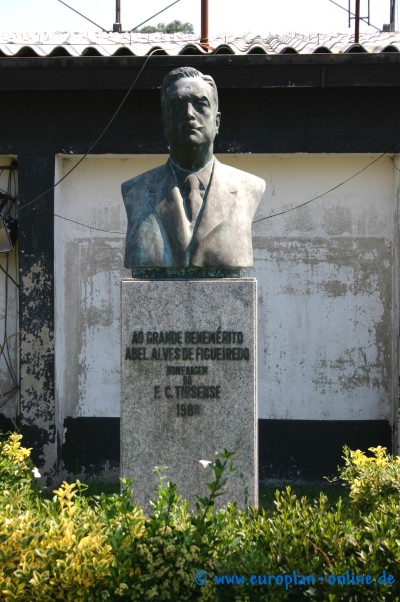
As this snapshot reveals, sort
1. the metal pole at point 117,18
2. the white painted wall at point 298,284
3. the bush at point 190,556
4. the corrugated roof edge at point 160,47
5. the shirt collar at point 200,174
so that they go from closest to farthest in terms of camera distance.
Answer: the bush at point 190,556
the shirt collar at point 200,174
the corrugated roof edge at point 160,47
the white painted wall at point 298,284
the metal pole at point 117,18

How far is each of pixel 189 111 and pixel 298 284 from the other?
13.0ft

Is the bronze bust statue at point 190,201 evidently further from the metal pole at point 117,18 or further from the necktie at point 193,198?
the metal pole at point 117,18

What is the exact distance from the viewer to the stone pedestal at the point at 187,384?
6.41 meters

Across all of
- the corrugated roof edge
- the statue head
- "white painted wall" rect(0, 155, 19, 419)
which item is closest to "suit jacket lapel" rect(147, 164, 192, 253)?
the statue head

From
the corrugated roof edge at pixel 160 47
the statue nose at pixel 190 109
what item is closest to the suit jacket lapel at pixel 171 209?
the statue nose at pixel 190 109

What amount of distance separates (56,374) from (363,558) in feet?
16.7

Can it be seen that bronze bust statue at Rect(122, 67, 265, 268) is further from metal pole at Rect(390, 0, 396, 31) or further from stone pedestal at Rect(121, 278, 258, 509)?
metal pole at Rect(390, 0, 396, 31)

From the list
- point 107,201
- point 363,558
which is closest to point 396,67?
point 107,201

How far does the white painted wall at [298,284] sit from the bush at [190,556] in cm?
447

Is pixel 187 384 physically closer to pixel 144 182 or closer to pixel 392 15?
pixel 144 182

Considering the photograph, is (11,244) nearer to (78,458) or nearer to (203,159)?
(78,458)

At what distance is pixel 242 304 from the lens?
6.40 meters

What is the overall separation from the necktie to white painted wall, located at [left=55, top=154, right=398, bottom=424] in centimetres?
342

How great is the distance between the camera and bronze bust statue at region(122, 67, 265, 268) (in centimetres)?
638
